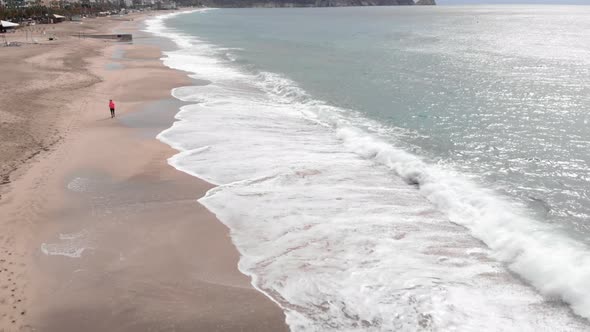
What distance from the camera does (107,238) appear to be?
1088cm

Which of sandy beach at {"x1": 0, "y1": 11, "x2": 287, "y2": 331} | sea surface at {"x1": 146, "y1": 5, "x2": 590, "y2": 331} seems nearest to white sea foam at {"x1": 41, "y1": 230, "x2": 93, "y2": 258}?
sandy beach at {"x1": 0, "y1": 11, "x2": 287, "y2": 331}

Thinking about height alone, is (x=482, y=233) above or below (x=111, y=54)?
below

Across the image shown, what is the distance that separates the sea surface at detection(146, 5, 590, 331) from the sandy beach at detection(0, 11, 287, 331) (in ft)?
2.56

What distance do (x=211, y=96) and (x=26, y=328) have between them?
69.7 ft

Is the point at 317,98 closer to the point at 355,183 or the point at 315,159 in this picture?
the point at 315,159

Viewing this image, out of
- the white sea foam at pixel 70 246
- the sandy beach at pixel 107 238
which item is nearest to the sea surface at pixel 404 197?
the sandy beach at pixel 107 238

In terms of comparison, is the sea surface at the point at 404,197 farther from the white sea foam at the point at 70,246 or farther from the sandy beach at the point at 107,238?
the white sea foam at the point at 70,246

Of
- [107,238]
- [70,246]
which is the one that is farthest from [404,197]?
[70,246]

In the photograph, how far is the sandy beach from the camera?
8219mm

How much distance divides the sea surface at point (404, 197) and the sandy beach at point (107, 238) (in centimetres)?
78

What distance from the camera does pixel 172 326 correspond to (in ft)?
25.9

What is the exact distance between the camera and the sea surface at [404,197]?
8.79 meters

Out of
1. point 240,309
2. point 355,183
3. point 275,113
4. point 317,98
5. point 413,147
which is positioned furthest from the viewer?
point 317,98

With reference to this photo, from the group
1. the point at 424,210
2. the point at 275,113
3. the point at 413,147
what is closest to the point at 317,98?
the point at 275,113
